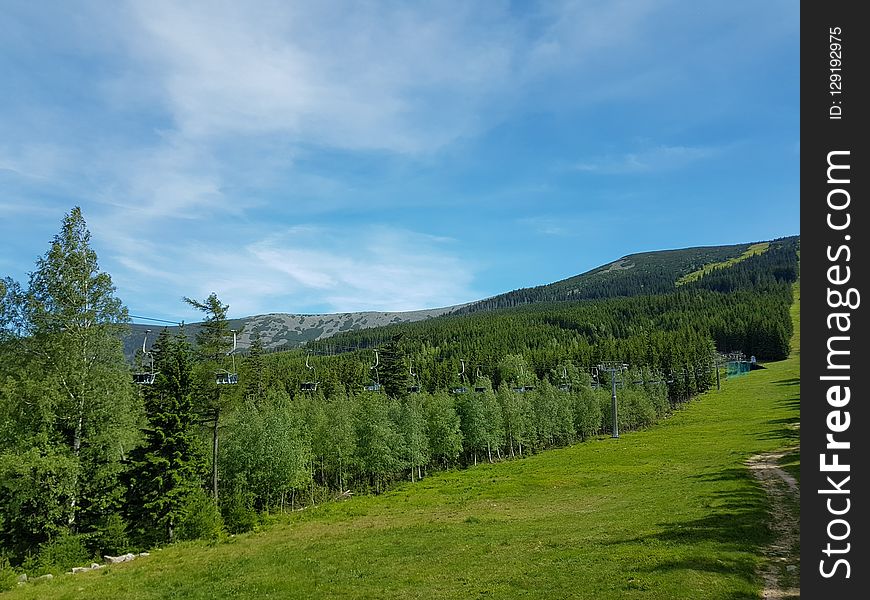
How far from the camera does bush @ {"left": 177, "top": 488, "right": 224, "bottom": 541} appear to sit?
Result: 4012 centimetres

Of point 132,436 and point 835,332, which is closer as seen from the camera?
point 835,332

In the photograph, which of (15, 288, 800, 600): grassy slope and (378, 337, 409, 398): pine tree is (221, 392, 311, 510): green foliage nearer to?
(15, 288, 800, 600): grassy slope

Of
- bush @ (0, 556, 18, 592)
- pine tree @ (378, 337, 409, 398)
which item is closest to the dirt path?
bush @ (0, 556, 18, 592)

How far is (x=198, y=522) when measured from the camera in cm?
4044

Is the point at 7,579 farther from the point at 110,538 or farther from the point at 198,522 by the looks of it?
the point at 198,522

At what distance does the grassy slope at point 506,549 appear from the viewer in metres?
19.3

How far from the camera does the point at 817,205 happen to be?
38.2ft

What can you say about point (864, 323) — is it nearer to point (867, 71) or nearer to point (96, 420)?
point (867, 71)

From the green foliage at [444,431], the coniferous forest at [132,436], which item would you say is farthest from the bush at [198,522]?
the green foliage at [444,431]

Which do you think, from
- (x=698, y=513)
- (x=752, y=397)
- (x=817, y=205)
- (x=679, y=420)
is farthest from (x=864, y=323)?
(x=752, y=397)

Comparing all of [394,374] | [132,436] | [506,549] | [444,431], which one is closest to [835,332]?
[506,549]

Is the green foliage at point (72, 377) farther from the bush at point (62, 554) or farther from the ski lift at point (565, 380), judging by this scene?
the ski lift at point (565, 380)

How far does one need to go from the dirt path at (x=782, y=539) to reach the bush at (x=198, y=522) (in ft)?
123

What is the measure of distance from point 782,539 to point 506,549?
12439mm
